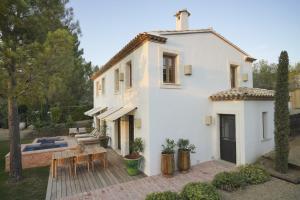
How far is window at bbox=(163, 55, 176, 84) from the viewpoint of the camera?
38.8 feet

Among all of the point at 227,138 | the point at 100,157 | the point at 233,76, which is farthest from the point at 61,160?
the point at 233,76

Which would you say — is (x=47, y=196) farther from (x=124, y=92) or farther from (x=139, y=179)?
(x=124, y=92)

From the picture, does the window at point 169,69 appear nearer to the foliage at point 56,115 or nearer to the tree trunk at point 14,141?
the tree trunk at point 14,141

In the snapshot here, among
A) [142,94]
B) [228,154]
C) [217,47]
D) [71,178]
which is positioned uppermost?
[217,47]

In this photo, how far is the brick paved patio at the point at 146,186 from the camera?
8430 millimetres

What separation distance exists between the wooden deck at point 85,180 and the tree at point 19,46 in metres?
2.67

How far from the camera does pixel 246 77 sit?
15.6 metres

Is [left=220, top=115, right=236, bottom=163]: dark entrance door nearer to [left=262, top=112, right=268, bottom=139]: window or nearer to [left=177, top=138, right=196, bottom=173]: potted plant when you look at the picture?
[left=262, top=112, right=268, bottom=139]: window

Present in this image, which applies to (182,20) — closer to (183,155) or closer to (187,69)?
(187,69)

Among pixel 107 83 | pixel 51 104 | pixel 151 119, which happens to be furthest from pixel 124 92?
pixel 51 104

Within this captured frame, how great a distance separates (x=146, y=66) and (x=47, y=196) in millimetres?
8316

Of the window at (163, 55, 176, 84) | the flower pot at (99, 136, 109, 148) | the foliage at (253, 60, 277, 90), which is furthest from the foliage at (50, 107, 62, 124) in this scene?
the foliage at (253, 60, 277, 90)

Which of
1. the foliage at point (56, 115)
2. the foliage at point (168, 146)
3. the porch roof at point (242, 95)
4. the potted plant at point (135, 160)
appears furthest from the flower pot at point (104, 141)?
the foliage at point (56, 115)

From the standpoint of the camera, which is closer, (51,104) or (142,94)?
(142,94)
